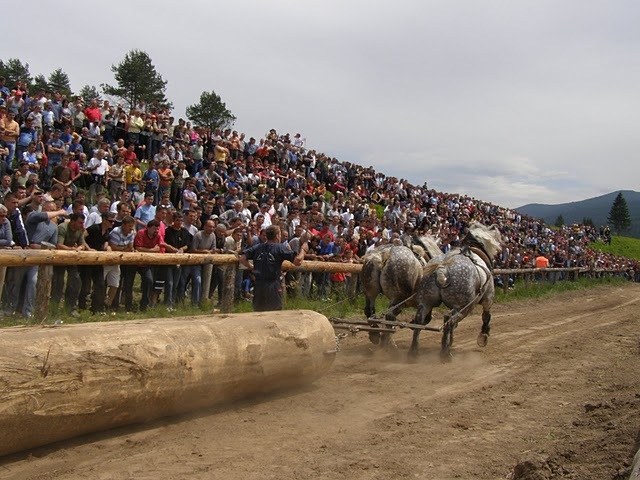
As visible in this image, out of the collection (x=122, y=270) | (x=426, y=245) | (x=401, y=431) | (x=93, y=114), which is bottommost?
(x=401, y=431)

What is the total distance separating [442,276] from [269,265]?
275 cm

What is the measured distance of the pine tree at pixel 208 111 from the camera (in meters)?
58.3

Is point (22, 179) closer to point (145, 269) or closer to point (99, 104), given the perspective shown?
point (145, 269)

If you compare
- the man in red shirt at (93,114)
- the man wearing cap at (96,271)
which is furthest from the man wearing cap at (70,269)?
the man in red shirt at (93,114)

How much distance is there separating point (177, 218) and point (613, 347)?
307 inches

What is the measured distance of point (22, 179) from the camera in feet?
38.7

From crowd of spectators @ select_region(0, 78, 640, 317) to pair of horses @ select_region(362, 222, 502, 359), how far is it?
97 centimetres

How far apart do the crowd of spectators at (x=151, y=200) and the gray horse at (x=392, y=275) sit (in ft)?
3.13

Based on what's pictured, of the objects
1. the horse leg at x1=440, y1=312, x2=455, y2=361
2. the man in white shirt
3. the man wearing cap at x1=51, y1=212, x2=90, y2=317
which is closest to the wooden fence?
the man wearing cap at x1=51, y1=212, x2=90, y2=317

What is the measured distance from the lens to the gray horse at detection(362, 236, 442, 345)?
9062 mm

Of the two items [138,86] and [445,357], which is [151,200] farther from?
[138,86]

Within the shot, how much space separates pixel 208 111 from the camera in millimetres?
58656

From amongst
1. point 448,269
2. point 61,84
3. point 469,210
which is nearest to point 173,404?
point 448,269

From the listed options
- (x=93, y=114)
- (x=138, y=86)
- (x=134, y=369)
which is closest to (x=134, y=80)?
(x=138, y=86)
